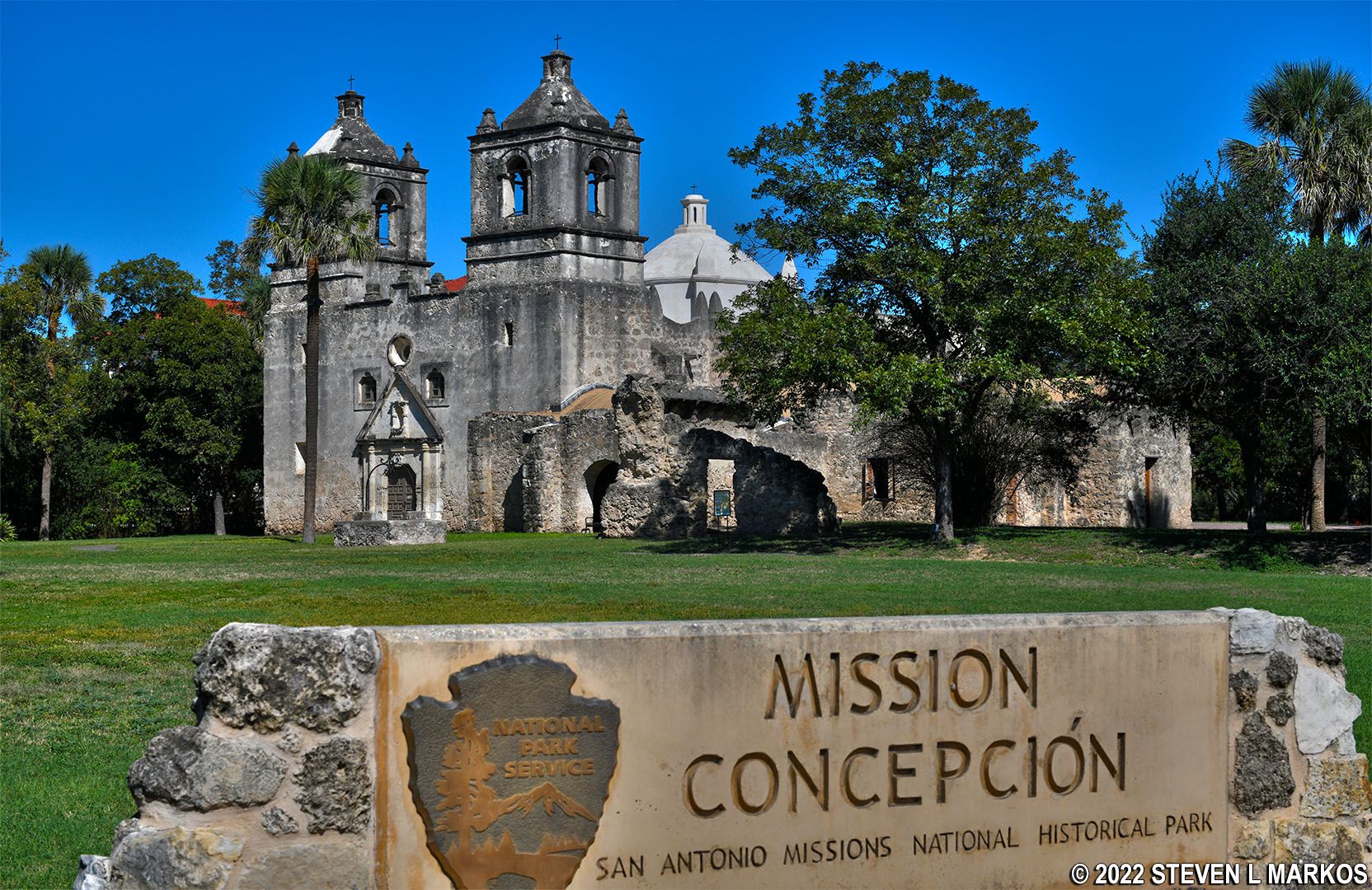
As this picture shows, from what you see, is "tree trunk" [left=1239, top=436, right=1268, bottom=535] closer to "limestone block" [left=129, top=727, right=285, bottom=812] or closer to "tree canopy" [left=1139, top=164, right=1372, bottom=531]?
"tree canopy" [left=1139, top=164, right=1372, bottom=531]

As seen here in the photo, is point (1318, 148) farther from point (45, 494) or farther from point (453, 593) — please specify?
point (45, 494)

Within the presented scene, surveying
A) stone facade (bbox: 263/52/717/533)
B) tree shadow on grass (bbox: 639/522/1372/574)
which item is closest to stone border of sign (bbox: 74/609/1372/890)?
tree shadow on grass (bbox: 639/522/1372/574)

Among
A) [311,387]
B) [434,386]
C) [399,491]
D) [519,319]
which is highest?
[519,319]

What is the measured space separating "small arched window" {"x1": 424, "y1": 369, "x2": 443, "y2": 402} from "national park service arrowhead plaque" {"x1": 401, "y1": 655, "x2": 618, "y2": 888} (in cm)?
4244

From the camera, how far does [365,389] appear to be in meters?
49.8

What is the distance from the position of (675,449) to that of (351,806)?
29755 millimetres

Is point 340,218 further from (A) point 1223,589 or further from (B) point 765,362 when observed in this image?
(A) point 1223,589

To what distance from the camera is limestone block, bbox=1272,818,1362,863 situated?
6.36 meters

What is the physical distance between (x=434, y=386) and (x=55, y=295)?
11532 millimetres

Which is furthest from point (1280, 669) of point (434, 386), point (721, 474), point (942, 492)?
point (434, 386)

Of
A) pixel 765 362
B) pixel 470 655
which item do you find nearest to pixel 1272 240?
pixel 765 362

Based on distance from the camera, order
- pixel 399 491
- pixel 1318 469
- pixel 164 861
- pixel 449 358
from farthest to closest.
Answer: pixel 449 358, pixel 399 491, pixel 1318 469, pixel 164 861

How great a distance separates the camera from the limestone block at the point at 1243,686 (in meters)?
6.32

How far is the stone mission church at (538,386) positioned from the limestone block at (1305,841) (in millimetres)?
27457
